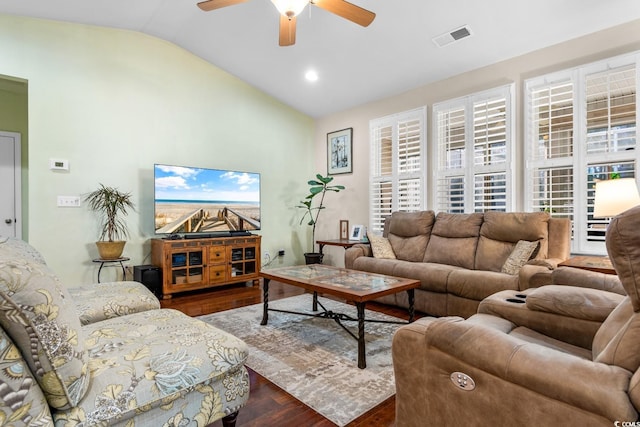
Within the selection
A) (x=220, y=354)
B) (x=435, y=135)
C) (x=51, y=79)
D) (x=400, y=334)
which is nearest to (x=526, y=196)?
(x=435, y=135)

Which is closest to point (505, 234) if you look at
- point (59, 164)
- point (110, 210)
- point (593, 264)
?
point (593, 264)

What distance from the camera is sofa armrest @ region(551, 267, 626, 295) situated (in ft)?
5.98

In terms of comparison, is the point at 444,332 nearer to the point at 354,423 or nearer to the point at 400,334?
the point at 400,334

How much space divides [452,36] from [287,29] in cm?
186

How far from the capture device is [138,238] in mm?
4449

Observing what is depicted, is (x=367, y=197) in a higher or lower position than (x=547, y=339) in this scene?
higher

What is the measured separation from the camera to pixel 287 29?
2.73m

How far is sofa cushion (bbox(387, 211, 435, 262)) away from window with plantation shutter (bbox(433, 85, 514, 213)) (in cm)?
42

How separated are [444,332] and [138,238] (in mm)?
4307

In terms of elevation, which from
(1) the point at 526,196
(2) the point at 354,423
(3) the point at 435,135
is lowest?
(2) the point at 354,423

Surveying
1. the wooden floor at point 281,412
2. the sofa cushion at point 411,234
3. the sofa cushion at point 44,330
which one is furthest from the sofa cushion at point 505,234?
the sofa cushion at point 44,330

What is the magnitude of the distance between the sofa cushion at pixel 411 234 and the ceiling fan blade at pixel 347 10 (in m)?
2.38

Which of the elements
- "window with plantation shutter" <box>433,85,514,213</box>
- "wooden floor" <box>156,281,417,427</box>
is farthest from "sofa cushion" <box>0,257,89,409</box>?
"window with plantation shutter" <box>433,85,514,213</box>

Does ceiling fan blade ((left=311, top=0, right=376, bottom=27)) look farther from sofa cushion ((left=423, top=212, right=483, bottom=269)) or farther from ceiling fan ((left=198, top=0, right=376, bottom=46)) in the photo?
sofa cushion ((left=423, top=212, right=483, bottom=269))
